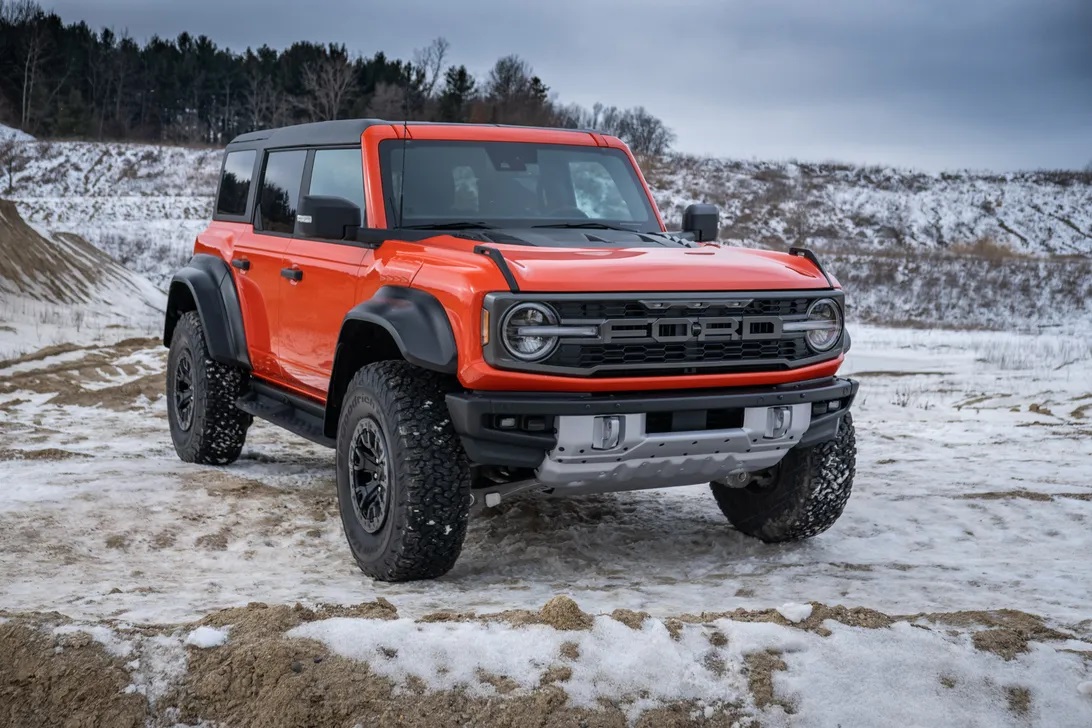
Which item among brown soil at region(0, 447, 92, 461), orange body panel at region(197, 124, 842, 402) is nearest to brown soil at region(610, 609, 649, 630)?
orange body panel at region(197, 124, 842, 402)

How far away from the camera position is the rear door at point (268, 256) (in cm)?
616

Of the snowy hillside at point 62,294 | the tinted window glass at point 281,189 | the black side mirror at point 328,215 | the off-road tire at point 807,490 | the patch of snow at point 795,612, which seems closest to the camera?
the patch of snow at point 795,612

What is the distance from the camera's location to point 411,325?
4492mm

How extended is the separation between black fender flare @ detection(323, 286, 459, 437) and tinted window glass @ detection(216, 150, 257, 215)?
2318 millimetres

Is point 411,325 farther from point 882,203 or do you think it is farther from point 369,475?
point 882,203

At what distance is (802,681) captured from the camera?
3451 millimetres

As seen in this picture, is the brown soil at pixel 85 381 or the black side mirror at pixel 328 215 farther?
the brown soil at pixel 85 381

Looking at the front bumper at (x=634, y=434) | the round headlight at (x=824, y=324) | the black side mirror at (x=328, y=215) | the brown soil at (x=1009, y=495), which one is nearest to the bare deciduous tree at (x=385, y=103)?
the brown soil at (x=1009, y=495)

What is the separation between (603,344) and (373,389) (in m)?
0.99

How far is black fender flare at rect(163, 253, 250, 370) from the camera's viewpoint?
6.68 meters

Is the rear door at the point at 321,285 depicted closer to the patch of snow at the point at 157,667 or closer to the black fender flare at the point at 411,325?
the black fender flare at the point at 411,325

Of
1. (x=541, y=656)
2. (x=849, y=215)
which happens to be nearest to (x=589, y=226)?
(x=541, y=656)

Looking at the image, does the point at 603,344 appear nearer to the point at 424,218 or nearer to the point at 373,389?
the point at 373,389

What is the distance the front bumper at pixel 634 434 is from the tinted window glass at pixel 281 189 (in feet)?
7.85
